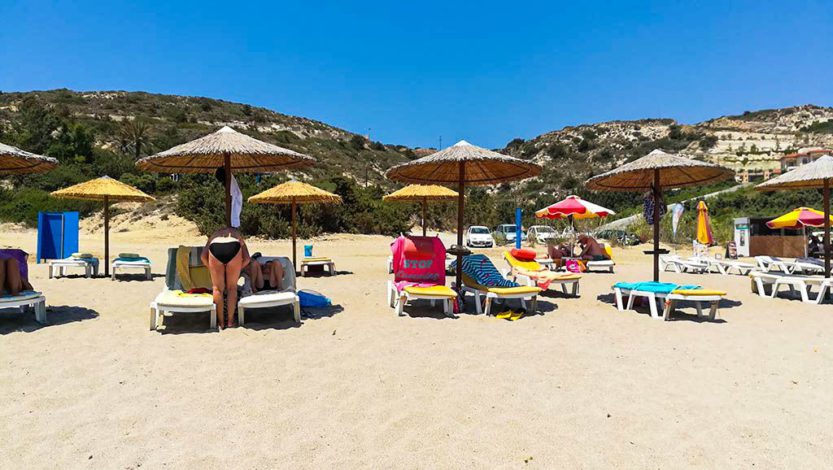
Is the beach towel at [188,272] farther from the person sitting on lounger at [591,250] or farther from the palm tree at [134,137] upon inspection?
the palm tree at [134,137]

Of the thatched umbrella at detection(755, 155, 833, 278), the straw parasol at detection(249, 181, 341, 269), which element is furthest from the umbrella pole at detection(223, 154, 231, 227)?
the thatched umbrella at detection(755, 155, 833, 278)

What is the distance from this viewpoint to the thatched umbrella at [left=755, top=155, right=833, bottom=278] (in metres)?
7.80

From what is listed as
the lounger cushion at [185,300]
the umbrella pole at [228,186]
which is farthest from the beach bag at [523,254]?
the lounger cushion at [185,300]

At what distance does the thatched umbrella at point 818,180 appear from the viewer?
7805mm

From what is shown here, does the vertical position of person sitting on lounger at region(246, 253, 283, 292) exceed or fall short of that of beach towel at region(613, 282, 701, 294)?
A: it exceeds it

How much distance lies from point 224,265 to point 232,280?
0.63ft

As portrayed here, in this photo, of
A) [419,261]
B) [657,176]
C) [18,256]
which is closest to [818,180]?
[657,176]

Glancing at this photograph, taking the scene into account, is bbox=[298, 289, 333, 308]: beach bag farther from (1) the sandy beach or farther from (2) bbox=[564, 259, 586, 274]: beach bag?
(2) bbox=[564, 259, 586, 274]: beach bag

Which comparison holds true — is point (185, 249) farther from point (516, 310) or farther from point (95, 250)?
point (95, 250)

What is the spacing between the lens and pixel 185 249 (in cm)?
620

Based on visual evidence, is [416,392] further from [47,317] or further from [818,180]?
[818,180]

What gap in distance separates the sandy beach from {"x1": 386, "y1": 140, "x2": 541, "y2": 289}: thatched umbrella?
1.71 meters

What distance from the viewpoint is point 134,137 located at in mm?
34469

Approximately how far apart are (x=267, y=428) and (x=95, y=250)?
1664cm
